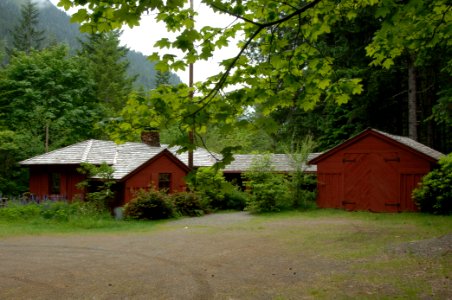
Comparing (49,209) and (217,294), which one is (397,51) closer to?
(217,294)

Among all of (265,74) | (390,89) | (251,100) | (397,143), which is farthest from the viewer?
(390,89)

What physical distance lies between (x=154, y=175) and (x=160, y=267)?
1397 centimetres

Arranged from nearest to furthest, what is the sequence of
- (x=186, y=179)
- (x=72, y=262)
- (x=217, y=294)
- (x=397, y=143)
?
1. (x=186, y=179)
2. (x=217, y=294)
3. (x=72, y=262)
4. (x=397, y=143)

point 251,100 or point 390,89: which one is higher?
point 390,89

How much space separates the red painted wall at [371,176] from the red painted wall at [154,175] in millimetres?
7832

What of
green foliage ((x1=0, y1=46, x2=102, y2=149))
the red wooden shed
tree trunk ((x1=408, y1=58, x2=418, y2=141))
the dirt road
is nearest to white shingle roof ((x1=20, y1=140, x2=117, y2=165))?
green foliage ((x1=0, y1=46, x2=102, y2=149))

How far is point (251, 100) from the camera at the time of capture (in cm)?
477

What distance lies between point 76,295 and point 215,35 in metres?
5.40

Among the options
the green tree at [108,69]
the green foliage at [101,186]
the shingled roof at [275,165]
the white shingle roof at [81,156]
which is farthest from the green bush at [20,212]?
the green tree at [108,69]

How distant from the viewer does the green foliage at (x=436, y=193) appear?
63.9ft

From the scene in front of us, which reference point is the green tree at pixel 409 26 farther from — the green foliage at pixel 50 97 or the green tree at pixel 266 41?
the green foliage at pixel 50 97

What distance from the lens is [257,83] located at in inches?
194

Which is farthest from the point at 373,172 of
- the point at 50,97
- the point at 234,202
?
the point at 50,97

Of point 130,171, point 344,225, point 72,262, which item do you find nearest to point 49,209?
point 130,171
